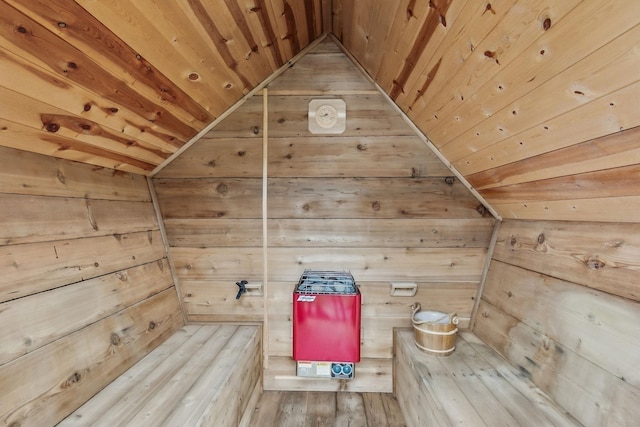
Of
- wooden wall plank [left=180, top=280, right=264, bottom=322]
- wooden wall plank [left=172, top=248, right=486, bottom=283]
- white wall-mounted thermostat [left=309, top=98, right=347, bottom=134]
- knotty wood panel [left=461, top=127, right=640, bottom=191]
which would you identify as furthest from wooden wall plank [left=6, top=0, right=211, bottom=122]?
knotty wood panel [left=461, top=127, right=640, bottom=191]

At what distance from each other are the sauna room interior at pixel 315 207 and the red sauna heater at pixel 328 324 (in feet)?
0.09

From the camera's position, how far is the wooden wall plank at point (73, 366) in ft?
3.57

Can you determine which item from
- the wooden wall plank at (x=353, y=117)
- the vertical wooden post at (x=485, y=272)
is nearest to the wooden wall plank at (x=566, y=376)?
the vertical wooden post at (x=485, y=272)

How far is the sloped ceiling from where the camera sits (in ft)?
2.70

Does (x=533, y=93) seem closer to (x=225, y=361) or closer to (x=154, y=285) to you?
(x=225, y=361)

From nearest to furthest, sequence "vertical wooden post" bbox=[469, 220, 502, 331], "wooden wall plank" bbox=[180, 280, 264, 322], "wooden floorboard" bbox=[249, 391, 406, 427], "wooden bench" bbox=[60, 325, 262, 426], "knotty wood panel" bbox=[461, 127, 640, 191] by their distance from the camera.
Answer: "knotty wood panel" bbox=[461, 127, 640, 191] → "wooden bench" bbox=[60, 325, 262, 426] → "wooden floorboard" bbox=[249, 391, 406, 427] → "vertical wooden post" bbox=[469, 220, 502, 331] → "wooden wall plank" bbox=[180, 280, 264, 322]

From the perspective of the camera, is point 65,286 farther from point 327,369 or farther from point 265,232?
point 327,369

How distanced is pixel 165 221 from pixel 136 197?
0.28 metres

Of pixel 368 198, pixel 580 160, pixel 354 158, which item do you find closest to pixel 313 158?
pixel 354 158

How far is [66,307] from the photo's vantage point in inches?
51.5

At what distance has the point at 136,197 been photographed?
76.5 inches

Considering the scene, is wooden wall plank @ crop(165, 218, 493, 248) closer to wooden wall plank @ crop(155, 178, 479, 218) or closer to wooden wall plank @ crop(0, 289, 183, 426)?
wooden wall plank @ crop(155, 178, 479, 218)

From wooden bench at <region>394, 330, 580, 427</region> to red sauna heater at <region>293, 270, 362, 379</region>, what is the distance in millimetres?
332

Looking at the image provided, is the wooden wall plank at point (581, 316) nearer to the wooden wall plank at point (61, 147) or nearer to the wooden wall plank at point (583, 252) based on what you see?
the wooden wall plank at point (583, 252)
